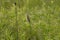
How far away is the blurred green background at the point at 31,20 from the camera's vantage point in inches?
108

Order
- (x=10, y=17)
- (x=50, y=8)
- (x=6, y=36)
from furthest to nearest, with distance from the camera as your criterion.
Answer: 1. (x=50, y=8)
2. (x=10, y=17)
3. (x=6, y=36)

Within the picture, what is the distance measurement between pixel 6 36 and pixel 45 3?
118cm

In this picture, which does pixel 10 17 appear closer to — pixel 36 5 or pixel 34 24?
pixel 34 24

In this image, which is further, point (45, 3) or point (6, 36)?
point (45, 3)

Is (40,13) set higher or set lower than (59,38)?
higher

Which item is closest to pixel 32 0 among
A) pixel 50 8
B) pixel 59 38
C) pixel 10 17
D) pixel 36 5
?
pixel 36 5

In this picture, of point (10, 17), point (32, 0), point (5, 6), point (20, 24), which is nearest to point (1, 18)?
point (10, 17)

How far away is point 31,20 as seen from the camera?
310cm

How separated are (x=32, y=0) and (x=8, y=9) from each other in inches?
18.8

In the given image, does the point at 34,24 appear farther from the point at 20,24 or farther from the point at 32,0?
the point at 32,0

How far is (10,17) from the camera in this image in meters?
3.14

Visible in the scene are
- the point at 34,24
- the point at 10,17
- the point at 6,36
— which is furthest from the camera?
the point at 10,17

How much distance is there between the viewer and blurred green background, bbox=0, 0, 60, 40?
274cm

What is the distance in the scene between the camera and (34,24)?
2920 mm
